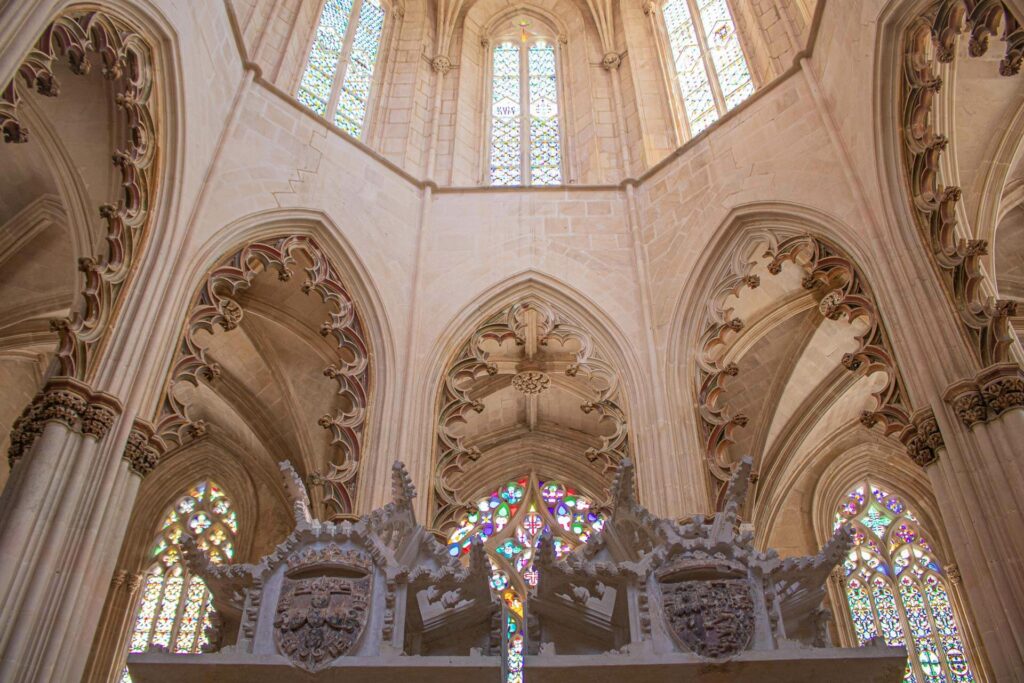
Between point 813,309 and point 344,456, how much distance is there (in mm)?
6078

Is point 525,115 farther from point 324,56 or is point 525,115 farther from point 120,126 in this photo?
point 120,126

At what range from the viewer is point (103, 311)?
735cm

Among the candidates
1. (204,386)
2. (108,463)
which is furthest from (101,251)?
(204,386)

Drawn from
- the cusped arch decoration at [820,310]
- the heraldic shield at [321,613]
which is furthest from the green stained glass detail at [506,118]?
the heraldic shield at [321,613]

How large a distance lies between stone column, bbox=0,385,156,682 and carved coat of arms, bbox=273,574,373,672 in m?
1.64

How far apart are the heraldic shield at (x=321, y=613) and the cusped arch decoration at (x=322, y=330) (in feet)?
7.58

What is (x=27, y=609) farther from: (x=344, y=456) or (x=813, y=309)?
(x=813, y=309)

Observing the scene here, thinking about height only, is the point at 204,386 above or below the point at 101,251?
above

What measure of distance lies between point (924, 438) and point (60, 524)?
5807 millimetres

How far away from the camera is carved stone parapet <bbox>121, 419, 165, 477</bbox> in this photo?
701 centimetres

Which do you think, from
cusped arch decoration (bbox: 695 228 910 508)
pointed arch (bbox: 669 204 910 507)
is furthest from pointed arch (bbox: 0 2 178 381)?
cusped arch decoration (bbox: 695 228 910 508)

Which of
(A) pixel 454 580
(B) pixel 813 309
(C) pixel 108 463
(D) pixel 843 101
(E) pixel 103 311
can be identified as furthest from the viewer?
(B) pixel 813 309

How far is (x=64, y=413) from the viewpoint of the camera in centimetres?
670

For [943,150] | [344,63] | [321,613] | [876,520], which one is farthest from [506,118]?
[321,613]
